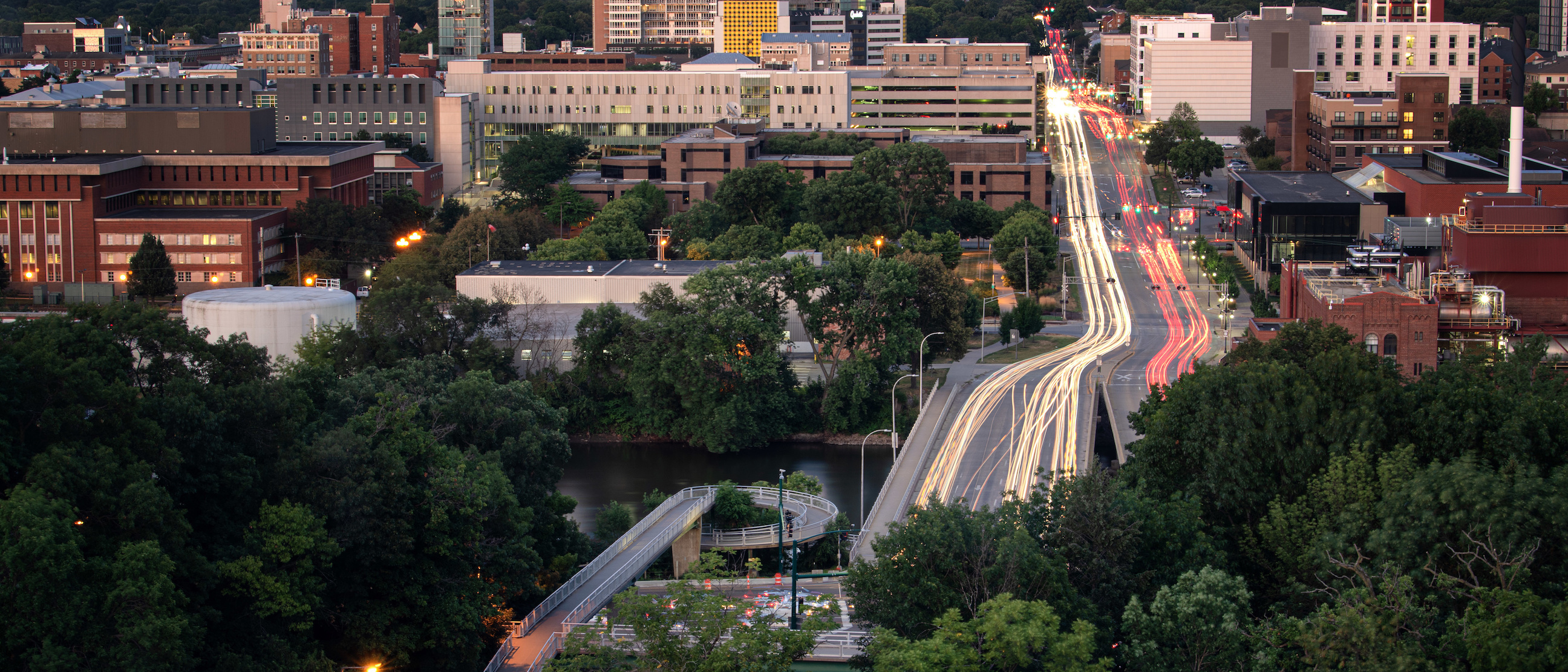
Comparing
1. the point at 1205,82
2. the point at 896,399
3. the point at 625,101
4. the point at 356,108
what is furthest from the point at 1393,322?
the point at 1205,82

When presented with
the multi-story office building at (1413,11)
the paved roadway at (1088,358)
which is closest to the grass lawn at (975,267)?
the paved roadway at (1088,358)

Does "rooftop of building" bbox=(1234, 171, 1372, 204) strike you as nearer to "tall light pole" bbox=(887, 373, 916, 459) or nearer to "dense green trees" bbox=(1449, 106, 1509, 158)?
"dense green trees" bbox=(1449, 106, 1509, 158)

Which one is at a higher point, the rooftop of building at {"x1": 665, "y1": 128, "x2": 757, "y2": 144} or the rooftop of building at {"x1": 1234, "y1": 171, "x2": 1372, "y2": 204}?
the rooftop of building at {"x1": 665, "y1": 128, "x2": 757, "y2": 144}

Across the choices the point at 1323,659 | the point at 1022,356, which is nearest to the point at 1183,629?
the point at 1323,659

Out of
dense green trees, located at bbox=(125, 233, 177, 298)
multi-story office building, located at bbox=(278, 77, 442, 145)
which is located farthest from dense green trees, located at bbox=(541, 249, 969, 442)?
multi-story office building, located at bbox=(278, 77, 442, 145)

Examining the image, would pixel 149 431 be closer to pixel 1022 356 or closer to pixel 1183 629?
pixel 1183 629

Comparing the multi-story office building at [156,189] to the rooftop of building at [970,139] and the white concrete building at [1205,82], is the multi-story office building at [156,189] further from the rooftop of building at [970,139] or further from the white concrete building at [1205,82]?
the white concrete building at [1205,82]
